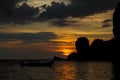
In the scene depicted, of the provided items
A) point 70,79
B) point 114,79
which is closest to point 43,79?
point 70,79

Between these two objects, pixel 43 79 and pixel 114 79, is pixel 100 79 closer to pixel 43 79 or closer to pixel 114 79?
pixel 114 79

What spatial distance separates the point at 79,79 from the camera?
3799 inches

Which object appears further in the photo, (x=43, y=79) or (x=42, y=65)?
(x=42, y=65)

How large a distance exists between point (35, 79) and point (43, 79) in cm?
255

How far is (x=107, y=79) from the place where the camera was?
3733 inches

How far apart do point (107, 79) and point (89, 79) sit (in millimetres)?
5476

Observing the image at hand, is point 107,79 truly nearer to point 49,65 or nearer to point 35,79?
point 35,79

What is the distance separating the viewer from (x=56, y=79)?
326 feet

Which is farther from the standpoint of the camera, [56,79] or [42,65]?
[42,65]

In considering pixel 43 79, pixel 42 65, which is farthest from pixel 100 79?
pixel 42 65

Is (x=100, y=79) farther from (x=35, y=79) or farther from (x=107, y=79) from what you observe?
(x=35, y=79)

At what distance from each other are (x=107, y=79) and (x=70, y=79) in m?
11.5

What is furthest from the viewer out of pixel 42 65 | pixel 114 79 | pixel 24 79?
pixel 42 65

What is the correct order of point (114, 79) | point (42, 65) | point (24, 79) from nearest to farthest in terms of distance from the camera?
point (114, 79) < point (24, 79) < point (42, 65)
